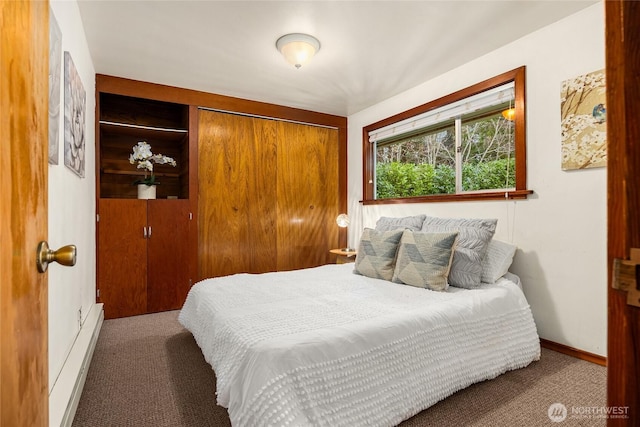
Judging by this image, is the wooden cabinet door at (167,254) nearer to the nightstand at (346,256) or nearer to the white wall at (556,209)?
the nightstand at (346,256)

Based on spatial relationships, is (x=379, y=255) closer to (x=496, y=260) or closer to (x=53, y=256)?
(x=496, y=260)

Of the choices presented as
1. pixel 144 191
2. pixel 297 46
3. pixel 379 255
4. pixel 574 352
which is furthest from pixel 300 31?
pixel 574 352

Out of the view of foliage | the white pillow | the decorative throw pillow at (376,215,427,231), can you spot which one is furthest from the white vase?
the white pillow

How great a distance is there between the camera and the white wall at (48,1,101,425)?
1.62 meters

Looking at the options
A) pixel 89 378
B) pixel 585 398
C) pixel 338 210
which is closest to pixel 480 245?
pixel 585 398

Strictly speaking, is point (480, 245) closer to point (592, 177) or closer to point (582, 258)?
point (582, 258)

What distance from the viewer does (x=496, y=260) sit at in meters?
2.48

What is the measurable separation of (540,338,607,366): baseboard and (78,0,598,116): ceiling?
7.61 feet

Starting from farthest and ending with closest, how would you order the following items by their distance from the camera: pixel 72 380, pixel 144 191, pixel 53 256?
1. pixel 144 191
2. pixel 72 380
3. pixel 53 256

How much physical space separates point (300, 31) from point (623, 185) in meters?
2.39

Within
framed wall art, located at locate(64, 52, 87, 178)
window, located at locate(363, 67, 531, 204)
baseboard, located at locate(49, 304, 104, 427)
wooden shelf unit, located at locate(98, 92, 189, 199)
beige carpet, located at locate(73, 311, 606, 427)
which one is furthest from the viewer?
wooden shelf unit, located at locate(98, 92, 189, 199)

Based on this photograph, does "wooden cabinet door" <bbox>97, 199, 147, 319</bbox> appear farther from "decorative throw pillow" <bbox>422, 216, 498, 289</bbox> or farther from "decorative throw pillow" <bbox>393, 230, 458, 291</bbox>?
"decorative throw pillow" <bbox>422, 216, 498, 289</bbox>

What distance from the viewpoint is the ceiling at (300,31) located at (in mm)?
2170

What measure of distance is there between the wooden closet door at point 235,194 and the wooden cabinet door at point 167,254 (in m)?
0.18
